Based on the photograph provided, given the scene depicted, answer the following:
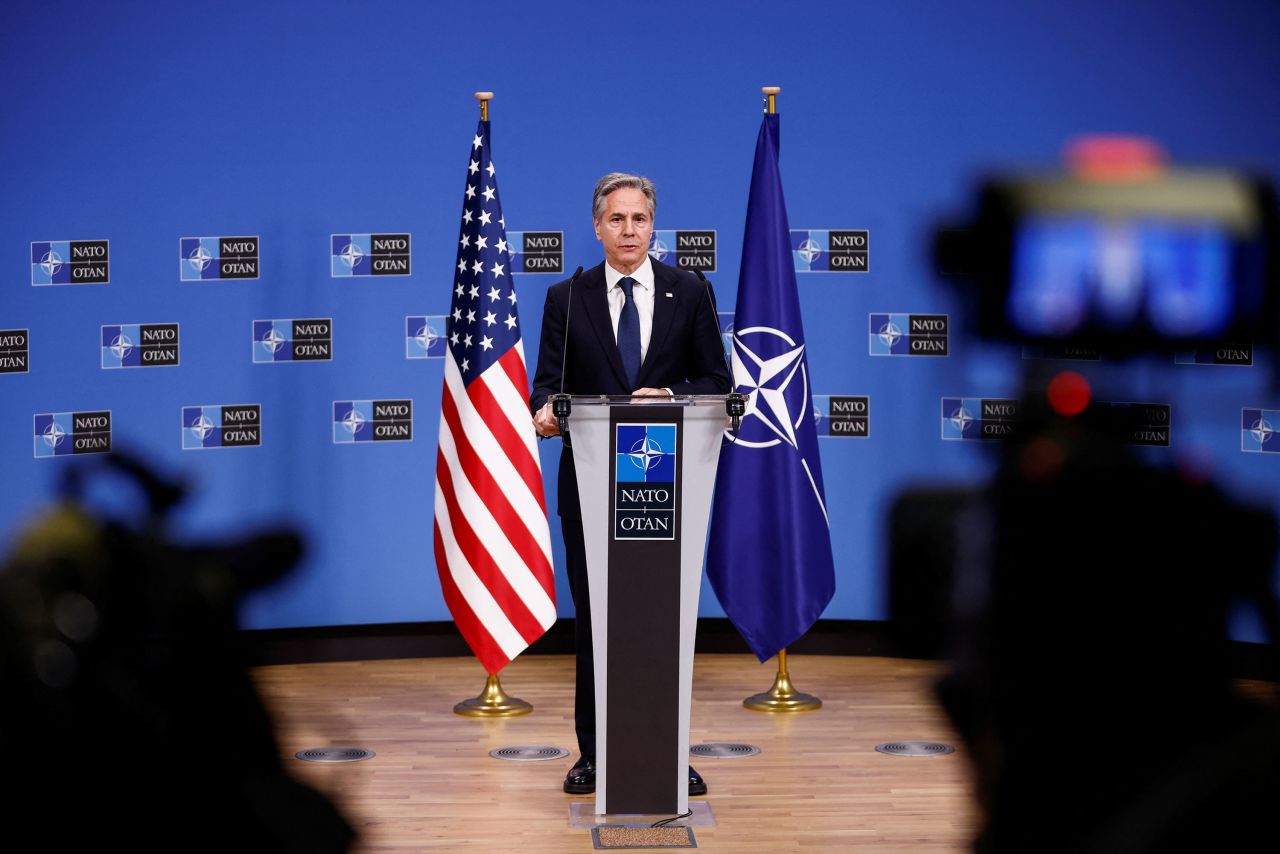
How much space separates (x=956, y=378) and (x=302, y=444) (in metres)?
2.85

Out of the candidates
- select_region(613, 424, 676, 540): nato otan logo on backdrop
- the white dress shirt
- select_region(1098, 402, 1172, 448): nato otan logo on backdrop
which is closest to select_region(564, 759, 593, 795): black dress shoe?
select_region(613, 424, 676, 540): nato otan logo on backdrop

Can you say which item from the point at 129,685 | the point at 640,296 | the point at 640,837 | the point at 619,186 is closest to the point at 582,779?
the point at 640,837

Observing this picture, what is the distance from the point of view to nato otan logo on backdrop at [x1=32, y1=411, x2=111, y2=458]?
18.9 ft

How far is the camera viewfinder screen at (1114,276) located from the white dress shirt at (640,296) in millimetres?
2243

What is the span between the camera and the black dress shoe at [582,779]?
407cm

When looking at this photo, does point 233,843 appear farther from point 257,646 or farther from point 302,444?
point 302,444

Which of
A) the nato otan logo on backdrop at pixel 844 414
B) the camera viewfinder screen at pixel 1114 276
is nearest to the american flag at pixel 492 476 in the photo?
the nato otan logo on backdrop at pixel 844 414

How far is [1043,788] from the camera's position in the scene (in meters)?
0.65

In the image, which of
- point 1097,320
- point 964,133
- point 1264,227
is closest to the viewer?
point 1097,320

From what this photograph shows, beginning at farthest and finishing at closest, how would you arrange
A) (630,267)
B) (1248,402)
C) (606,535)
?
1. (1248,402)
2. (630,267)
3. (606,535)

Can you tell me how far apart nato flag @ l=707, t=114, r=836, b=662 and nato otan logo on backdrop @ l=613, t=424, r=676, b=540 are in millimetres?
1720

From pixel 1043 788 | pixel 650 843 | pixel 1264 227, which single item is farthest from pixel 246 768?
pixel 650 843

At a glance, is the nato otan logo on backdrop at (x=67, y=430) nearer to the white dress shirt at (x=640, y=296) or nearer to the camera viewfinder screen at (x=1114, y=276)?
the white dress shirt at (x=640, y=296)

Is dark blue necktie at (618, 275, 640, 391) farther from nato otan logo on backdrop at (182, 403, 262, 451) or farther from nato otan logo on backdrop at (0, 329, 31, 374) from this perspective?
nato otan logo on backdrop at (0, 329, 31, 374)
